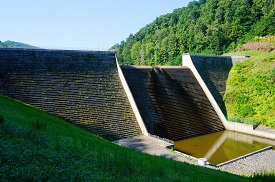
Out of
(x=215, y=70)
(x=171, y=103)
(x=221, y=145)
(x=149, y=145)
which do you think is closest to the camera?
(x=149, y=145)

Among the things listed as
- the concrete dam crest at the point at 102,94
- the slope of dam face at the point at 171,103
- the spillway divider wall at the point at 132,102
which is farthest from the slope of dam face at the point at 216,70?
the spillway divider wall at the point at 132,102

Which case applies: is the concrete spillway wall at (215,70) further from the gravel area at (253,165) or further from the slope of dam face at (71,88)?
the slope of dam face at (71,88)

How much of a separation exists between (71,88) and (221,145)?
11.0 meters

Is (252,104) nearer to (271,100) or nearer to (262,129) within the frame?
(271,100)

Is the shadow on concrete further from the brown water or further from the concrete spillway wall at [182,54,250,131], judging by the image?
the brown water

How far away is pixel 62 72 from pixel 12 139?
1280cm

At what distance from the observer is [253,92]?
23797mm

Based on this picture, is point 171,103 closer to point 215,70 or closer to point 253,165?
point 253,165

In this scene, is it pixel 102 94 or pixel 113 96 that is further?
pixel 113 96

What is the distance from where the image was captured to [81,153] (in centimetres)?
696

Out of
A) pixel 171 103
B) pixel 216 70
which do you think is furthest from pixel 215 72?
pixel 171 103

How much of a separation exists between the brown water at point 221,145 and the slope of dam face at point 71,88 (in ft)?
12.1

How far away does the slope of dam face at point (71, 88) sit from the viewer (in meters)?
16.4

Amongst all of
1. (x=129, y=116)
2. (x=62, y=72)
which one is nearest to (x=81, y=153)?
(x=129, y=116)
